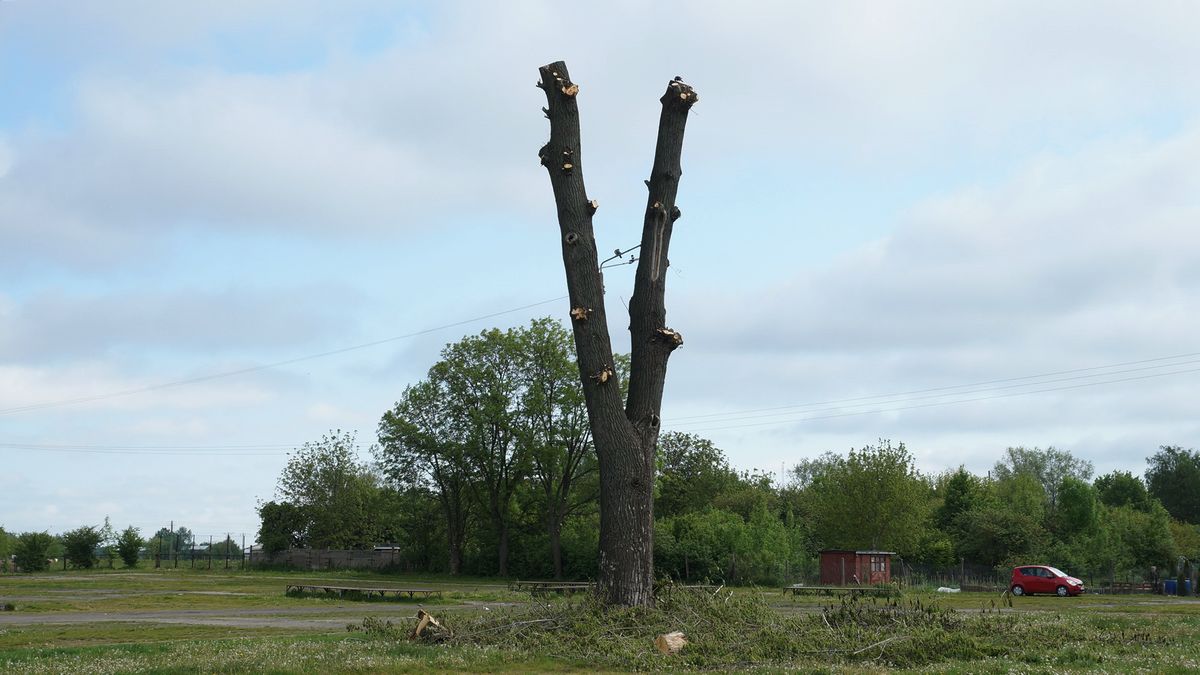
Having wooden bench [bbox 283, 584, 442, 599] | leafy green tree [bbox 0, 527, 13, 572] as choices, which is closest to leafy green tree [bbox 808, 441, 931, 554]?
wooden bench [bbox 283, 584, 442, 599]

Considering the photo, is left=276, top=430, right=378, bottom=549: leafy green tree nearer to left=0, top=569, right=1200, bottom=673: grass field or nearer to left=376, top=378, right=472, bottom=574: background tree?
left=376, top=378, right=472, bottom=574: background tree

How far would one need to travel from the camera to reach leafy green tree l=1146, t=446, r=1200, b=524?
3804 inches

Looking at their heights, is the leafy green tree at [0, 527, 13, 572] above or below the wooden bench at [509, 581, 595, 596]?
below

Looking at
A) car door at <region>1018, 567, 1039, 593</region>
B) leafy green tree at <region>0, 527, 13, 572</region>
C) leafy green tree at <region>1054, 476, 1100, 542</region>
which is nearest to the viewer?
car door at <region>1018, 567, 1039, 593</region>

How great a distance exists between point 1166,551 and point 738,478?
4170 centimetres

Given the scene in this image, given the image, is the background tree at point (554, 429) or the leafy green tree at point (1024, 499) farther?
the leafy green tree at point (1024, 499)

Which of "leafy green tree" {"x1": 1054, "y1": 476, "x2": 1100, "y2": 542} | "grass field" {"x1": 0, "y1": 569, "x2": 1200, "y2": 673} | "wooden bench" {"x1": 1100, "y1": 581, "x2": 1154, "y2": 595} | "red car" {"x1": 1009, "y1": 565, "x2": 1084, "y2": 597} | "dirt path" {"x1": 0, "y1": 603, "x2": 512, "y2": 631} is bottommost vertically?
"wooden bench" {"x1": 1100, "y1": 581, "x2": 1154, "y2": 595}

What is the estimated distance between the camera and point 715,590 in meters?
14.8

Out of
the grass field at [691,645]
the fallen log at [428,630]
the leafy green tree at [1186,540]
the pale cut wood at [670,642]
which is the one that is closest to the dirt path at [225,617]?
the grass field at [691,645]

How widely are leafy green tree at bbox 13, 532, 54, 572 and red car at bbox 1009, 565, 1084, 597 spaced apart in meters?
57.1

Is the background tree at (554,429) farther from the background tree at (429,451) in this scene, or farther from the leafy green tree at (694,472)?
the leafy green tree at (694,472)

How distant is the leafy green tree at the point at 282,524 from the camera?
7300 cm

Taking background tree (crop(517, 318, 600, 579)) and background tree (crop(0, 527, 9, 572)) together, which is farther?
background tree (crop(0, 527, 9, 572))

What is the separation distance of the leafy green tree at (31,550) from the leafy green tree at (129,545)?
4874mm
